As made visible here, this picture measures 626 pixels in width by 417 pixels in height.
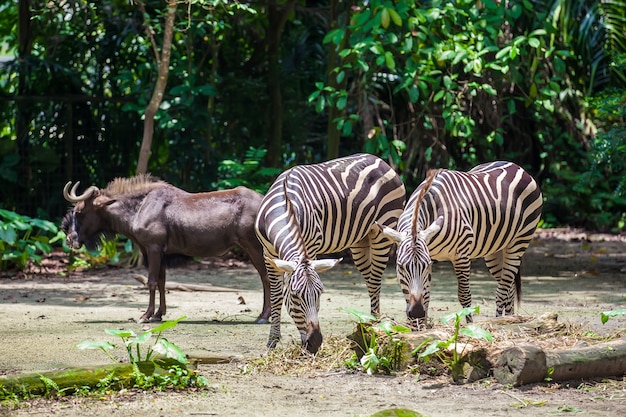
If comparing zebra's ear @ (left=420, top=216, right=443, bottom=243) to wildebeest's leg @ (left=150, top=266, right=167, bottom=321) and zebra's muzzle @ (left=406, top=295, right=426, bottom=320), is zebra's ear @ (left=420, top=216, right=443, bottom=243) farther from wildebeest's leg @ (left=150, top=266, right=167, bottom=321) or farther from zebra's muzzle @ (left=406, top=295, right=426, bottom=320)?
wildebeest's leg @ (left=150, top=266, right=167, bottom=321)

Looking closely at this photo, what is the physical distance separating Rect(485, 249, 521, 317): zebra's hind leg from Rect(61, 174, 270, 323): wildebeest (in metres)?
2.37

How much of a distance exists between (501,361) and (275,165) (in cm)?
1082

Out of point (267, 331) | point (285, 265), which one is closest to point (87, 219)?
point (267, 331)

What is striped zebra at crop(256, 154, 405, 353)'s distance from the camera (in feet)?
23.6

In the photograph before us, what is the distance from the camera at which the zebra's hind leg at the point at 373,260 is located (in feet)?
30.5

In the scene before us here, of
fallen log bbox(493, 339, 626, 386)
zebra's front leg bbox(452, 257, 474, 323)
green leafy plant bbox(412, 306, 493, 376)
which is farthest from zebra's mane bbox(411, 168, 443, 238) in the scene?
fallen log bbox(493, 339, 626, 386)

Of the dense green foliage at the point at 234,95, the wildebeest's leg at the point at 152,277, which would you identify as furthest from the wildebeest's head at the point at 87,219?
the dense green foliage at the point at 234,95

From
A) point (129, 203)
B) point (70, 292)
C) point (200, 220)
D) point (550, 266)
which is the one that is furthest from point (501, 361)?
point (550, 266)

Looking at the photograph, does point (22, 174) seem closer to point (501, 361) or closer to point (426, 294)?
point (426, 294)

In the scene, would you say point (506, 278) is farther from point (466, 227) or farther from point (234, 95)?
point (234, 95)

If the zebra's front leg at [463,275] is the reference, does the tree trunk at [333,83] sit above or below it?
above

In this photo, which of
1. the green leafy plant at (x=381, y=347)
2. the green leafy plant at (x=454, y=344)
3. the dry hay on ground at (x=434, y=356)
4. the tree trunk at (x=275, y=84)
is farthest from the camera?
the tree trunk at (x=275, y=84)

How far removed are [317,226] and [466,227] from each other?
1.43 m

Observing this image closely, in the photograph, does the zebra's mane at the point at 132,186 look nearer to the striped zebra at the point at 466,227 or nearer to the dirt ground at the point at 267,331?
the dirt ground at the point at 267,331
